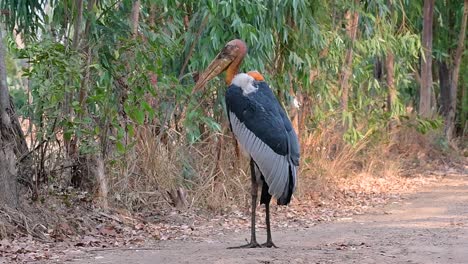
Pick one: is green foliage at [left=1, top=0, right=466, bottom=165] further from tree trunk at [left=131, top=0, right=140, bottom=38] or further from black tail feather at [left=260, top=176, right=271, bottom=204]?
black tail feather at [left=260, top=176, right=271, bottom=204]

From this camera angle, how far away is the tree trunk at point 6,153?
8.93 m

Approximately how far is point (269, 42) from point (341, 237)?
3.28 metres

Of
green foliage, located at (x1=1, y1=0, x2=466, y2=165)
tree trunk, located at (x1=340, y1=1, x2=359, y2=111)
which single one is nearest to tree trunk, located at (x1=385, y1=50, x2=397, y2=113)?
green foliage, located at (x1=1, y1=0, x2=466, y2=165)

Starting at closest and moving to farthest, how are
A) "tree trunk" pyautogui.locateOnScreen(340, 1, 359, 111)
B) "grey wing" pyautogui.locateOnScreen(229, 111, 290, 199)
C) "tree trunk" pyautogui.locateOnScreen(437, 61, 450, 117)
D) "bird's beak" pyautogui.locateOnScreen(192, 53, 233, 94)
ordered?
"grey wing" pyautogui.locateOnScreen(229, 111, 290, 199) < "bird's beak" pyautogui.locateOnScreen(192, 53, 233, 94) < "tree trunk" pyautogui.locateOnScreen(340, 1, 359, 111) < "tree trunk" pyautogui.locateOnScreen(437, 61, 450, 117)

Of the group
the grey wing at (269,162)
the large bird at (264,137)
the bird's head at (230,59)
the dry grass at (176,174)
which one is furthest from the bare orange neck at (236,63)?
the dry grass at (176,174)

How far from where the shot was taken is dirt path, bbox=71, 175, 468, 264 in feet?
25.3

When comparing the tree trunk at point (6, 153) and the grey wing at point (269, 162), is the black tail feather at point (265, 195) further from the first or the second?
the tree trunk at point (6, 153)

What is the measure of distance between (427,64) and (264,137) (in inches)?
503

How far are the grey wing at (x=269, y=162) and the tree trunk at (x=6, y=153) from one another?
216 centimetres

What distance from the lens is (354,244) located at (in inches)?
342

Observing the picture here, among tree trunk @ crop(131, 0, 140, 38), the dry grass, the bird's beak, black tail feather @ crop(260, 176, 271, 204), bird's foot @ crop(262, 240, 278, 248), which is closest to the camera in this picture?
bird's foot @ crop(262, 240, 278, 248)

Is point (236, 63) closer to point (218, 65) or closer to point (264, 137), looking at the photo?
point (218, 65)

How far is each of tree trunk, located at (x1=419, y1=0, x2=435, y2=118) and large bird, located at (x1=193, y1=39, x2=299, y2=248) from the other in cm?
1172

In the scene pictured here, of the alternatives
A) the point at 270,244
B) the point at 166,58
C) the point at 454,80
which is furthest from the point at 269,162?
the point at 454,80
